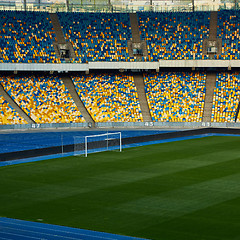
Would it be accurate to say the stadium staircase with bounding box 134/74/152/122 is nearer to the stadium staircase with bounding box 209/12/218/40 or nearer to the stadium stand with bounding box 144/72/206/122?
the stadium stand with bounding box 144/72/206/122

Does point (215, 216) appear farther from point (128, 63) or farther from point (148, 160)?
point (128, 63)

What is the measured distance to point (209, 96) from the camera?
6200cm

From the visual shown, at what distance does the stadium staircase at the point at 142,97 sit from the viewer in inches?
2411

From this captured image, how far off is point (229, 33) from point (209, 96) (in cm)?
882

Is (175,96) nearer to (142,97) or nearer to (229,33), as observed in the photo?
(142,97)

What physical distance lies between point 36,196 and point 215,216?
873 centimetres

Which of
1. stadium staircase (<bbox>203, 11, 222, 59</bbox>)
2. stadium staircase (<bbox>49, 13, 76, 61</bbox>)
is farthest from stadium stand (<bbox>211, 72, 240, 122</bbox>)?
stadium staircase (<bbox>49, 13, 76, 61</bbox>)

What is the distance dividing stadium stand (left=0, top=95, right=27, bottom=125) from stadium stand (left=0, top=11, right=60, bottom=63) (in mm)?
5581

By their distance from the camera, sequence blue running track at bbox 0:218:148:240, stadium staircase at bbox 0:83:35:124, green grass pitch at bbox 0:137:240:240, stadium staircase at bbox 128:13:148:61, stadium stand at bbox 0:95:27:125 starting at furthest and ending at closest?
stadium staircase at bbox 128:13:148:61, stadium staircase at bbox 0:83:35:124, stadium stand at bbox 0:95:27:125, green grass pitch at bbox 0:137:240:240, blue running track at bbox 0:218:148:240

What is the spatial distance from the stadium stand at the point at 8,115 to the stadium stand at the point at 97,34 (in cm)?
1018

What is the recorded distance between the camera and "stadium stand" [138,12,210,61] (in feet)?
209

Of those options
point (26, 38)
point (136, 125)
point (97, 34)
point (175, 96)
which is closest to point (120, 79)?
point (97, 34)

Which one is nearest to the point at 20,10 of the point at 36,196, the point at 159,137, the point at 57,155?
the point at 159,137

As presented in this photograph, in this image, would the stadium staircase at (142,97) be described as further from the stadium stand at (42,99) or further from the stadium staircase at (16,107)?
the stadium staircase at (16,107)
